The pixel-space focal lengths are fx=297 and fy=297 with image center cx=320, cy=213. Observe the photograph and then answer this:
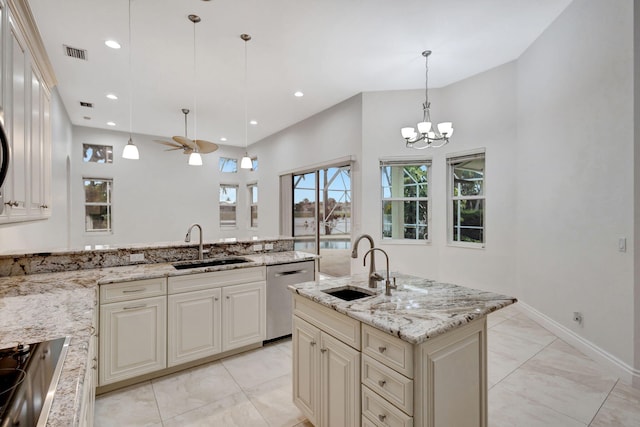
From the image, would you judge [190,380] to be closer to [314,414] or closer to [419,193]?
[314,414]

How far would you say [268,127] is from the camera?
22.2ft

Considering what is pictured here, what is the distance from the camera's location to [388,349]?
54.0 inches

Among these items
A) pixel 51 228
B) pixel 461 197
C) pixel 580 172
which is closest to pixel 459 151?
pixel 461 197

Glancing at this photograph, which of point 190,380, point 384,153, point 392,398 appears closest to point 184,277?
point 190,380

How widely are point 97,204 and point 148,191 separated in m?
1.06

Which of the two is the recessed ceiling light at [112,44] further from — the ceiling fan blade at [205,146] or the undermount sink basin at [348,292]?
the undermount sink basin at [348,292]

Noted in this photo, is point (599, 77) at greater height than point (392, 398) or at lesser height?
greater

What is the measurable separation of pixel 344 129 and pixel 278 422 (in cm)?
434

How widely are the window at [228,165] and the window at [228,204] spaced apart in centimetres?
45

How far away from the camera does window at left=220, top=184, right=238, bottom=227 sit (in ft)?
28.1

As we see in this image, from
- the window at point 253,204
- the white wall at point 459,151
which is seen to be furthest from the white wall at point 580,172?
the window at point 253,204

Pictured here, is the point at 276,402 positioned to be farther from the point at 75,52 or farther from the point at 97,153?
the point at 97,153

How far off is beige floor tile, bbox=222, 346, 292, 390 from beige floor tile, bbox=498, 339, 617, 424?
191 cm

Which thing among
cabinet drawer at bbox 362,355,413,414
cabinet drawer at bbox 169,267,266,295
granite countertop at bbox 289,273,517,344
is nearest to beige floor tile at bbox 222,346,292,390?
cabinet drawer at bbox 169,267,266,295
